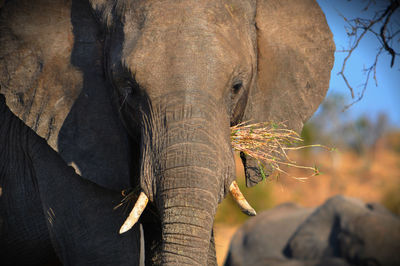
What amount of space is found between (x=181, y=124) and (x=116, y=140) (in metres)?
0.61

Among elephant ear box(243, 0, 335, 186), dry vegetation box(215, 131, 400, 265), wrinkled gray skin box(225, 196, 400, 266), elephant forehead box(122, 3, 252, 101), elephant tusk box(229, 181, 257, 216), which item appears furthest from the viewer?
dry vegetation box(215, 131, 400, 265)

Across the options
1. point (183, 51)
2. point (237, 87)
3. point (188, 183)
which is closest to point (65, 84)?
point (183, 51)

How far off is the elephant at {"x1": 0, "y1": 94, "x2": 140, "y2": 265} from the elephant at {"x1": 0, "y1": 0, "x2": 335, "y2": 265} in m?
0.17

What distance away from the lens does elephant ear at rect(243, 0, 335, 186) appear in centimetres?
330

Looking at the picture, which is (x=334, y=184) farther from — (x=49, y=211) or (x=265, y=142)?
(x=49, y=211)

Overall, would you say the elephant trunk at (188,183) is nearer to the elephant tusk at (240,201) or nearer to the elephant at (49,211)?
the elephant tusk at (240,201)

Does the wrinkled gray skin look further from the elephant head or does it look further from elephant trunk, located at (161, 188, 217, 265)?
elephant trunk, located at (161, 188, 217, 265)

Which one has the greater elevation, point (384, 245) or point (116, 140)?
point (116, 140)

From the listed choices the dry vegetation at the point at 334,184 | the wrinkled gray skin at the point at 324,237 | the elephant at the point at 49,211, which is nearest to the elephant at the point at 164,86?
the elephant at the point at 49,211

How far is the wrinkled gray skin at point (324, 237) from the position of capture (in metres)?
7.60

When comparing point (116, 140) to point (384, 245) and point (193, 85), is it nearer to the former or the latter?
point (193, 85)

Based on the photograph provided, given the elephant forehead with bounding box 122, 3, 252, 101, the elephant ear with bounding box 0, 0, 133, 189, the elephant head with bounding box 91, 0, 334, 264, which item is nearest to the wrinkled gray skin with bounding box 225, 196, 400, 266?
the elephant head with bounding box 91, 0, 334, 264

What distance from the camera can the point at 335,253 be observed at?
797 cm

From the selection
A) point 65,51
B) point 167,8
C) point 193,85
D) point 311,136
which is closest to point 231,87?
point 193,85
